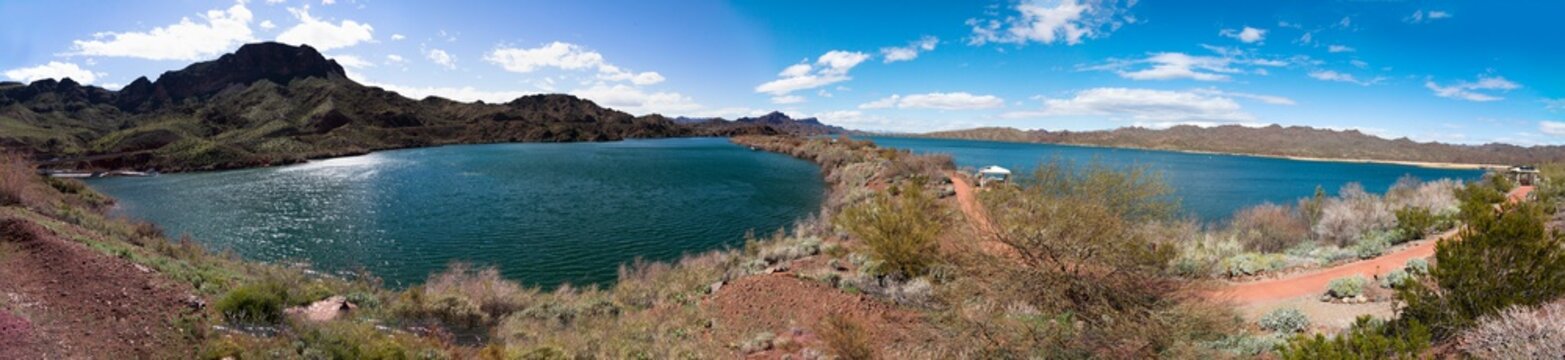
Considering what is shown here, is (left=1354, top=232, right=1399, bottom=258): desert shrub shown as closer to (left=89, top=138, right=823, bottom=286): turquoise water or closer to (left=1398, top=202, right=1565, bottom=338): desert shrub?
(left=1398, top=202, right=1565, bottom=338): desert shrub

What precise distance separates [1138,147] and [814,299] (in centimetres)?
18918

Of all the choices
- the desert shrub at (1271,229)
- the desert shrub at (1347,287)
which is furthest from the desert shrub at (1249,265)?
the desert shrub at (1271,229)

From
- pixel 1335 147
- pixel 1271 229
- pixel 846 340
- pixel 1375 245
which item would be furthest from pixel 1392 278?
pixel 1335 147

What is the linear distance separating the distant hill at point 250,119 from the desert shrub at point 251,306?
65.1 m

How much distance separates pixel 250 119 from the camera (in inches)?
3797

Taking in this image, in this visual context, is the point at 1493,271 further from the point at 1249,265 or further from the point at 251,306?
the point at 251,306

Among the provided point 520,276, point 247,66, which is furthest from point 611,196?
point 247,66

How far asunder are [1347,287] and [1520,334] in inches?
259

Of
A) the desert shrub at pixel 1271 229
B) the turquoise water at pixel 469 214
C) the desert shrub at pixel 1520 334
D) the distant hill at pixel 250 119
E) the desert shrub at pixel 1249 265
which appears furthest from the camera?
the distant hill at pixel 250 119

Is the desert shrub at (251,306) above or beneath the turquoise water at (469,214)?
above

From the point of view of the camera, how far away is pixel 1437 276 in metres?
7.52

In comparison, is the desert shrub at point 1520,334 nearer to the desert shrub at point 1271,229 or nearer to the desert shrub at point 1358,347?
the desert shrub at point 1358,347

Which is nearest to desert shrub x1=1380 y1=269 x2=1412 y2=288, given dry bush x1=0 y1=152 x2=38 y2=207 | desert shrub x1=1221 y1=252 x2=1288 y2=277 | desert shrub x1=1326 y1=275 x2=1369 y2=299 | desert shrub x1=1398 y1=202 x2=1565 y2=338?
desert shrub x1=1326 y1=275 x2=1369 y2=299

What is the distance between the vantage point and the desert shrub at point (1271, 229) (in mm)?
19922
